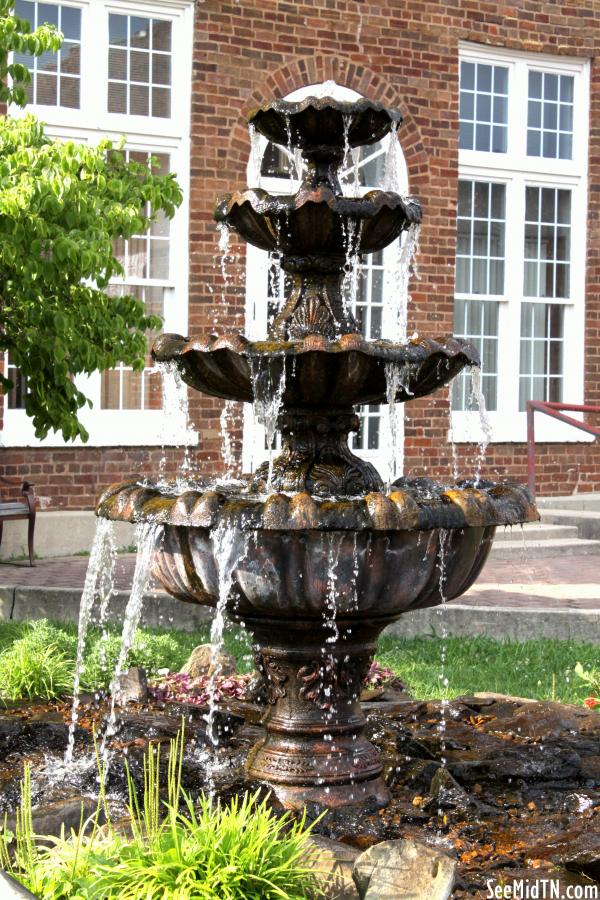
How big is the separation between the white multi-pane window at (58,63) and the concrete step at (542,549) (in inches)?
217

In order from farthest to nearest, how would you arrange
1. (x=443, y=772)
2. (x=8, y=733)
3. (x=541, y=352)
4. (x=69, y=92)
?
1. (x=541, y=352)
2. (x=69, y=92)
3. (x=8, y=733)
4. (x=443, y=772)

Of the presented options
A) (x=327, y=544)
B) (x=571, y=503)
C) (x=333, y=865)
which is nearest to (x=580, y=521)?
(x=571, y=503)

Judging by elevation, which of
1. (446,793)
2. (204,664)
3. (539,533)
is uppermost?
(539,533)

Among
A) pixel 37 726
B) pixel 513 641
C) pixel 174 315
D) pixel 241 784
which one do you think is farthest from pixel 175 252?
pixel 241 784

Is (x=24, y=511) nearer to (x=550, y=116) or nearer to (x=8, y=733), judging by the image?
(x=8, y=733)

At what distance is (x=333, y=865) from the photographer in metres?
3.60

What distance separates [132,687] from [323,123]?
2809mm

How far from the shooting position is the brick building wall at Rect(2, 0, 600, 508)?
490 inches

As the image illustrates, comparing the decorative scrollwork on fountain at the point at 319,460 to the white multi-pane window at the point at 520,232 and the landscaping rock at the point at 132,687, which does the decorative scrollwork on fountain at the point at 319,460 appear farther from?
the white multi-pane window at the point at 520,232

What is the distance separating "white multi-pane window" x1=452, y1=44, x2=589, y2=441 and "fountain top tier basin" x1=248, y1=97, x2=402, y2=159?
29.5 feet

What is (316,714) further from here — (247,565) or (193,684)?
(193,684)

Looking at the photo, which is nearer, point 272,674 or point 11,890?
point 11,890

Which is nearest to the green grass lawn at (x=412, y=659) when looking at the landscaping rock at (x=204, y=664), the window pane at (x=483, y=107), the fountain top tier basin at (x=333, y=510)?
the landscaping rock at (x=204, y=664)

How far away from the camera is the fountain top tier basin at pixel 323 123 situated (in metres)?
4.85
